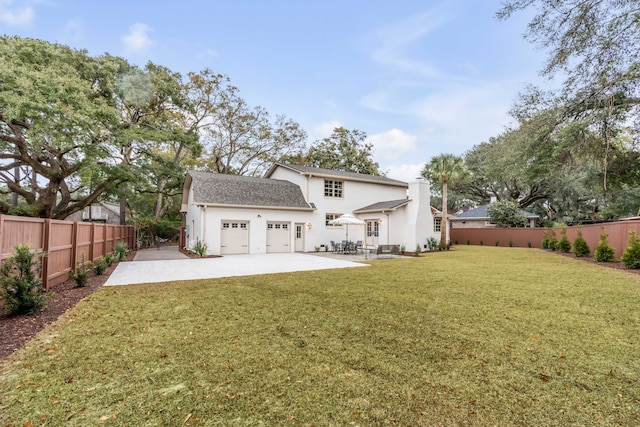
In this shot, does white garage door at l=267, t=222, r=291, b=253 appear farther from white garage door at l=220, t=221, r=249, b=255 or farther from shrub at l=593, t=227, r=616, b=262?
shrub at l=593, t=227, r=616, b=262

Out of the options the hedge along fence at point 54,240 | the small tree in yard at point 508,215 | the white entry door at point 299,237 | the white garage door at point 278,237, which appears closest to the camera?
the hedge along fence at point 54,240

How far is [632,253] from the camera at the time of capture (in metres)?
10.3

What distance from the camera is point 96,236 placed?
1107 centimetres

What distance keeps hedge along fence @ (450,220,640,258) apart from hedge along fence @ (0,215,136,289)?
18.2m

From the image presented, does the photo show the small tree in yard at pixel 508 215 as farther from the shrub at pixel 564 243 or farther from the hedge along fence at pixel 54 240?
the hedge along fence at pixel 54 240

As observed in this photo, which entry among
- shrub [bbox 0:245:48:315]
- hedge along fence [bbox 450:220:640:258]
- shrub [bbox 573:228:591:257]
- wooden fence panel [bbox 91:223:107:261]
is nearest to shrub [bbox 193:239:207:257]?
wooden fence panel [bbox 91:223:107:261]

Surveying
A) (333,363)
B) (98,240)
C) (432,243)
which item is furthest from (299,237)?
(333,363)

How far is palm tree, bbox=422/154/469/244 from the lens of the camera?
20594 mm

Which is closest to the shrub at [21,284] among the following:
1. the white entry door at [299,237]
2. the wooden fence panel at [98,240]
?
the wooden fence panel at [98,240]

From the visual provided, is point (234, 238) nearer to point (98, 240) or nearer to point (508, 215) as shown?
point (98, 240)

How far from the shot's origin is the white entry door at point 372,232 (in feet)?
65.7

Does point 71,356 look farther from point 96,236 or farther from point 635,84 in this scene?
point 635,84

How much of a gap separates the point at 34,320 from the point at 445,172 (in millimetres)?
21371

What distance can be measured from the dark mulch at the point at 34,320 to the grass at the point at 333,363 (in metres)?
0.23
